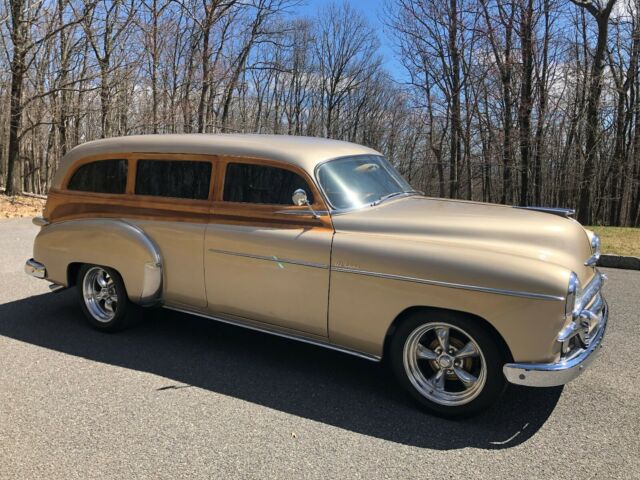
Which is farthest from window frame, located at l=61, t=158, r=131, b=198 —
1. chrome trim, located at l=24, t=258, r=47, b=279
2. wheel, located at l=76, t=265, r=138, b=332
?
chrome trim, located at l=24, t=258, r=47, b=279

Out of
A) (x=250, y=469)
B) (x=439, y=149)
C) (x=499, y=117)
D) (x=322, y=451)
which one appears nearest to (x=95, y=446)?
(x=250, y=469)

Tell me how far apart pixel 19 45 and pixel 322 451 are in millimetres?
19406

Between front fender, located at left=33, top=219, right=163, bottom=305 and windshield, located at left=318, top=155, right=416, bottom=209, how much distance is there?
1.72m

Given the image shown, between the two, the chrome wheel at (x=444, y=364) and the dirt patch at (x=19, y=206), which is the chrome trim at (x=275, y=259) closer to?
the chrome wheel at (x=444, y=364)

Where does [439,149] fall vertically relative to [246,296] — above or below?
above

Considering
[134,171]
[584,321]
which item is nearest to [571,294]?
[584,321]

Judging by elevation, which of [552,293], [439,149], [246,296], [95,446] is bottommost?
[95,446]

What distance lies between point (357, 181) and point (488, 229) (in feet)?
3.91

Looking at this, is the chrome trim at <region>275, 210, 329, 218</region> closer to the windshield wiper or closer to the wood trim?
the wood trim

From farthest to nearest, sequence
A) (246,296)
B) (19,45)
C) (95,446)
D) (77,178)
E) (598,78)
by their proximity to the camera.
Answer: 1. (19,45)
2. (598,78)
3. (77,178)
4. (246,296)
5. (95,446)

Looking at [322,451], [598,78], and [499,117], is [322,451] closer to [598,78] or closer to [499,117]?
[598,78]

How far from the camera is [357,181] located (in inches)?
163

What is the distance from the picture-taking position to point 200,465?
8.95 ft

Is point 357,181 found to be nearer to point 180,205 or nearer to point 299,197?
point 299,197
